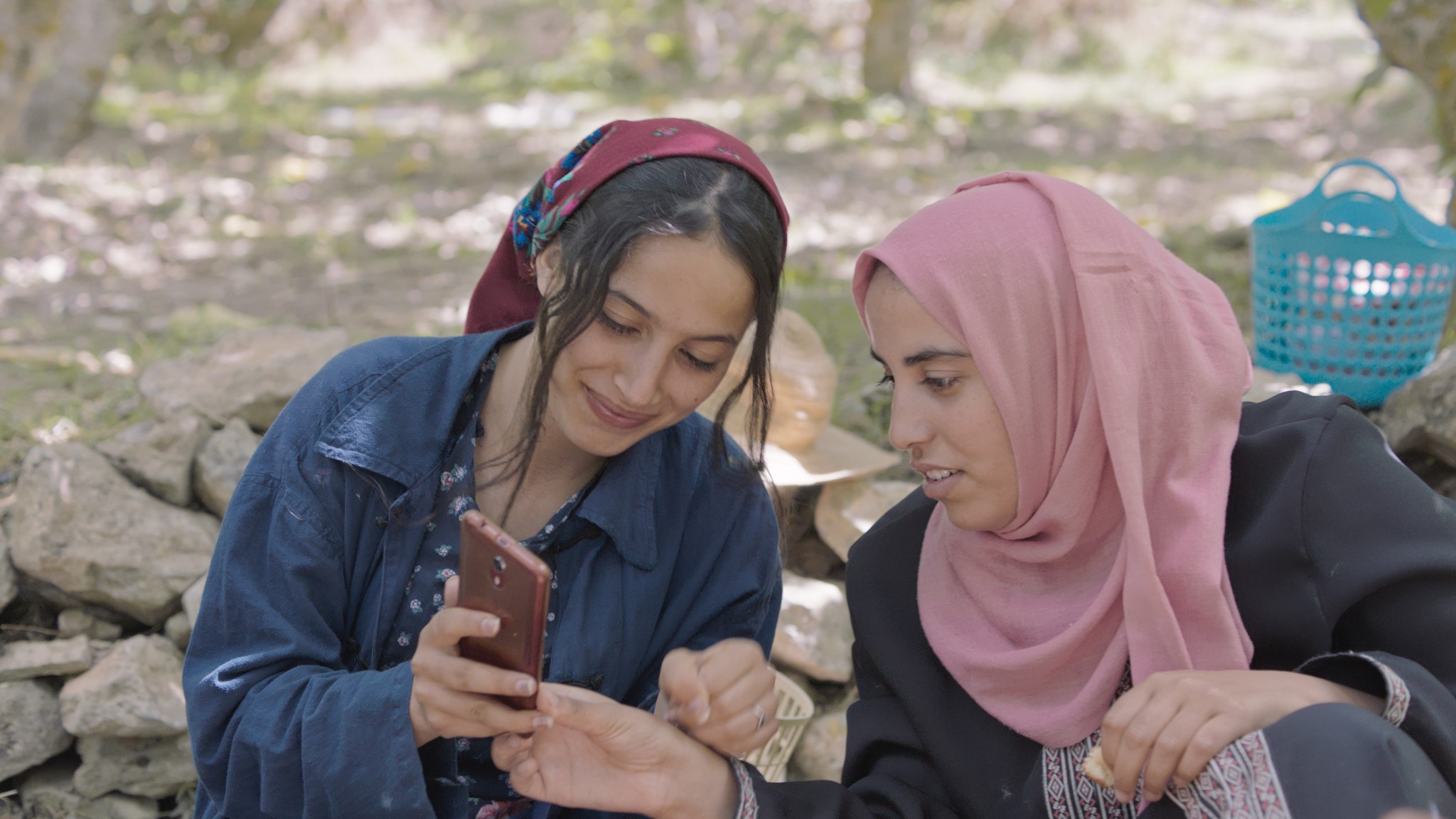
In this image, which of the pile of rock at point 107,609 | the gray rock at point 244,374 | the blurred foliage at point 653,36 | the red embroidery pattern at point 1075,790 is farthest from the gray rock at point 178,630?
the blurred foliage at point 653,36

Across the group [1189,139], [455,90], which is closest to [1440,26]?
[1189,139]

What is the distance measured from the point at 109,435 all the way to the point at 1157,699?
2843mm

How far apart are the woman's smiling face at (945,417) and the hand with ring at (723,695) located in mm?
396

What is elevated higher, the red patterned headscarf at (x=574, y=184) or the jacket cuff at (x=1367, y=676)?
the red patterned headscarf at (x=574, y=184)

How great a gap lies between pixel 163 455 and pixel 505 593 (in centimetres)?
205

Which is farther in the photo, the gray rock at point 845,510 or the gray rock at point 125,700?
the gray rock at point 845,510

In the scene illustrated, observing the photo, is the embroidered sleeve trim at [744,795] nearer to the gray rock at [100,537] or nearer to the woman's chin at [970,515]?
the woman's chin at [970,515]

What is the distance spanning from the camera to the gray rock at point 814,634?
324 cm

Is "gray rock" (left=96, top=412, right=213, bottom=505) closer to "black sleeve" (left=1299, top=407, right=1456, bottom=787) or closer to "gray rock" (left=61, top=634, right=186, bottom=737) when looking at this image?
"gray rock" (left=61, top=634, right=186, bottom=737)

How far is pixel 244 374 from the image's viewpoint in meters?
3.46

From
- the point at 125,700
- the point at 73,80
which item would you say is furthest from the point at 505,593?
the point at 73,80

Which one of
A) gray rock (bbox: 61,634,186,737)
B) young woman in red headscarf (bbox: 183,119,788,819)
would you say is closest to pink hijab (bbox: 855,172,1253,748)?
young woman in red headscarf (bbox: 183,119,788,819)

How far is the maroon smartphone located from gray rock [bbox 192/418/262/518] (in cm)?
178

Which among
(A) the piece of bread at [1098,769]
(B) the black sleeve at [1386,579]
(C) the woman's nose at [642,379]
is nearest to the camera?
(B) the black sleeve at [1386,579]
